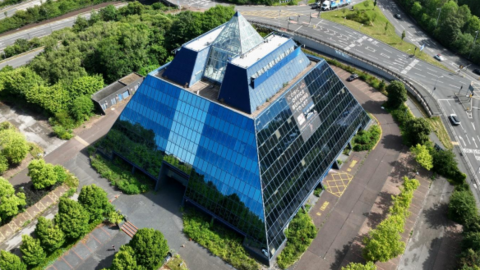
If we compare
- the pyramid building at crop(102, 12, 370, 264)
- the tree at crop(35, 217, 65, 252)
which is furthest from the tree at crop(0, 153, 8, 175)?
the tree at crop(35, 217, 65, 252)

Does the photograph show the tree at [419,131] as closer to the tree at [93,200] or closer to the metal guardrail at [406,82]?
the metal guardrail at [406,82]

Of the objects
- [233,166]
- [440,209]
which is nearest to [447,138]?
[440,209]

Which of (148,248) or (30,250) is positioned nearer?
(148,248)

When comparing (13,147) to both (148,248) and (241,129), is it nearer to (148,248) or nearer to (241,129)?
(148,248)

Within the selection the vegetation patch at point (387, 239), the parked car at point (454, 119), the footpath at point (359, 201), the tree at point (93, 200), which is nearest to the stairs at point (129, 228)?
the tree at point (93, 200)

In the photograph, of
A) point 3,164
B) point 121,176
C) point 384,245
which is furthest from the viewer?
point 3,164

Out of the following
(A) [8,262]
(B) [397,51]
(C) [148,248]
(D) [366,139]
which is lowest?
(A) [8,262]

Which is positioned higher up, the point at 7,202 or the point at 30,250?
the point at 30,250

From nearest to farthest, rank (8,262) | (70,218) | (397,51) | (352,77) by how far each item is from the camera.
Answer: (8,262) < (70,218) < (352,77) < (397,51)

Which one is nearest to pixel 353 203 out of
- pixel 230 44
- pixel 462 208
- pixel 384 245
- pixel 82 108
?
pixel 384 245
